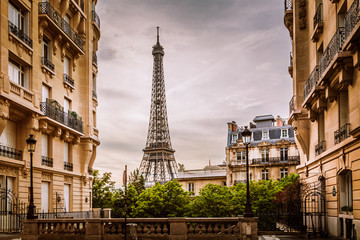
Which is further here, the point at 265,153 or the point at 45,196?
the point at 265,153

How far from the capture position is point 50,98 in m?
31.4

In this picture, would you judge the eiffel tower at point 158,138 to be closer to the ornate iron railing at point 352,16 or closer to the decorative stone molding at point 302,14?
the decorative stone molding at point 302,14

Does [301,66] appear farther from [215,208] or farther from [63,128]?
[215,208]

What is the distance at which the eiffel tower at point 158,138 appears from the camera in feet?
376

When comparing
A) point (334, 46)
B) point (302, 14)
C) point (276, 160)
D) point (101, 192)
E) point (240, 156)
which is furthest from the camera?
point (240, 156)

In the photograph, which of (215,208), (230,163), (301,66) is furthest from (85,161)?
(230,163)

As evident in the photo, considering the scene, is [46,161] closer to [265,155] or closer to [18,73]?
[18,73]

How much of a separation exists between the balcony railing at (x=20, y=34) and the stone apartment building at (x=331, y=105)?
16.7m

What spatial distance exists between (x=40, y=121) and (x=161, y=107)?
100 metres

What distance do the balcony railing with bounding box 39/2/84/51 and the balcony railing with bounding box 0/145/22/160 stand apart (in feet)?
30.6

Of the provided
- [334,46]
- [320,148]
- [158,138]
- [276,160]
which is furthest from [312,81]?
[158,138]

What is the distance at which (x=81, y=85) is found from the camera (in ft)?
123

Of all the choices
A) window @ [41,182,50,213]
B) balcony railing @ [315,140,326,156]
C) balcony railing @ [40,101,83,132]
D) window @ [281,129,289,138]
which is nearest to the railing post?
balcony railing @ [315,140,326,156]

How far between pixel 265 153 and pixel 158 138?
5230 centimetres
